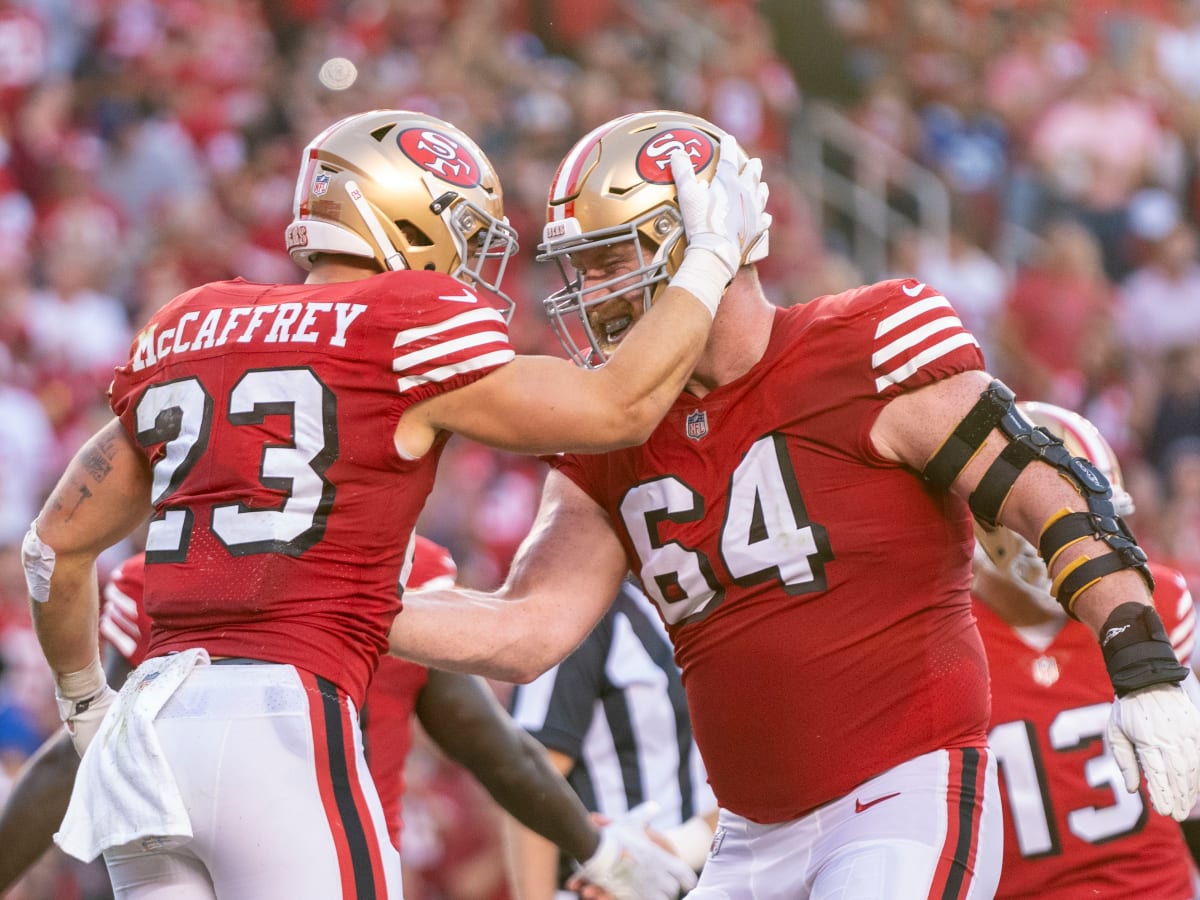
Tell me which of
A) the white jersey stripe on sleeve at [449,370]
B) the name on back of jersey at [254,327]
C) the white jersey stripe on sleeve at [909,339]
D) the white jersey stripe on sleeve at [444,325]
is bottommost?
the white jersey stripe on sleeve at [909,339]

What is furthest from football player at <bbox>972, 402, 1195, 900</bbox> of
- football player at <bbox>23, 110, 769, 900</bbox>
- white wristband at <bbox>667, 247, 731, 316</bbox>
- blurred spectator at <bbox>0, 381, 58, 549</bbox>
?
blurred spectator at <bbox>0, 381, 58, 549</bbox>

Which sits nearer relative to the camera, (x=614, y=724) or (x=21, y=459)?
(x=614, y=724)

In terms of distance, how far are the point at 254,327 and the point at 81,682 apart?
964 mm

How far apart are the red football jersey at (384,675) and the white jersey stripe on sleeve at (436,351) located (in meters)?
1.21

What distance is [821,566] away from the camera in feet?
11.0

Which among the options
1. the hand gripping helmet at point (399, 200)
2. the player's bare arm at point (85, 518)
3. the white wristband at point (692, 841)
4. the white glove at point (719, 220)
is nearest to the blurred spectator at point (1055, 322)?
the white wristband at point (692, 841)

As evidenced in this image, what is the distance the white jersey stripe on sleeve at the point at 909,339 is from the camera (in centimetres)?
328

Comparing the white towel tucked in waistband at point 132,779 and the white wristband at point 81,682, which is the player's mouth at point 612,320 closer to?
the white towel tucked in waistband at point 132,779

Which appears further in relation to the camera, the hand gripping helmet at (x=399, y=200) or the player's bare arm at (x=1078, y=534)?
the hand gripping helmet at (x=399, y=200)

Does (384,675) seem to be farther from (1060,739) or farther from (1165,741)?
(1165,741)

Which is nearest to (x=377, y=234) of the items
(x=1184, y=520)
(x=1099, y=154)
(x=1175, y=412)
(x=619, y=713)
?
(x=619, y=713)

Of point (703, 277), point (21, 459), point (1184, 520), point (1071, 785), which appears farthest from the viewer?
point (1184, 520)

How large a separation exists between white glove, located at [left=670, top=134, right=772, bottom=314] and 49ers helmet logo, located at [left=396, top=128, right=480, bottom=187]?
1.38 ft

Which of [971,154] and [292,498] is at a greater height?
[971,154]
